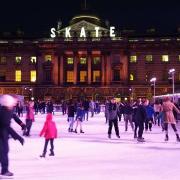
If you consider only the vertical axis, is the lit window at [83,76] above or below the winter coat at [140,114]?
above

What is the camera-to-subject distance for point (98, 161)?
43.0ft

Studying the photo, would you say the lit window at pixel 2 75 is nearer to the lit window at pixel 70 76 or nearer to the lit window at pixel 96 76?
the lit window at pixel 70 76

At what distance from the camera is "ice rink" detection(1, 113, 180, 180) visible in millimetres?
10727

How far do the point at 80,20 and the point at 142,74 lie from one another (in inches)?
708

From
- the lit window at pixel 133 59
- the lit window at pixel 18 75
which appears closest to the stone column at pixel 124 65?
the lit window at pixel 133 59

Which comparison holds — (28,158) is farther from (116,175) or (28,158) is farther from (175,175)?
(175,175)

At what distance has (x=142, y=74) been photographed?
99812 millimetres

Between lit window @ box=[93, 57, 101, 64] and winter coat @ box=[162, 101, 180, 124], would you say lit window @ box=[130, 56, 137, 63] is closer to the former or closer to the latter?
lit window @ box=[93, 57, 101, 64]

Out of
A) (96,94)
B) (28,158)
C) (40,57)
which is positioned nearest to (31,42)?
(40,57)

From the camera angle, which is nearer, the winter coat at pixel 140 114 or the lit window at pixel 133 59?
the winter coat at pixel 140 114

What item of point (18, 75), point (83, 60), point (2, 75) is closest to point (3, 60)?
point (2, 75)

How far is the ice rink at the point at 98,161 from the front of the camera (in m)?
10.7

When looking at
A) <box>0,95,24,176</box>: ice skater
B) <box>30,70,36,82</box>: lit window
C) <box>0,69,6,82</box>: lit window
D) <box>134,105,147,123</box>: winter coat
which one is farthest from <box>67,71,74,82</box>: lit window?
<box>0,95,24,176</box>: ice skater

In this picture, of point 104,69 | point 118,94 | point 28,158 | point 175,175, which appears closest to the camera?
point 175,175
